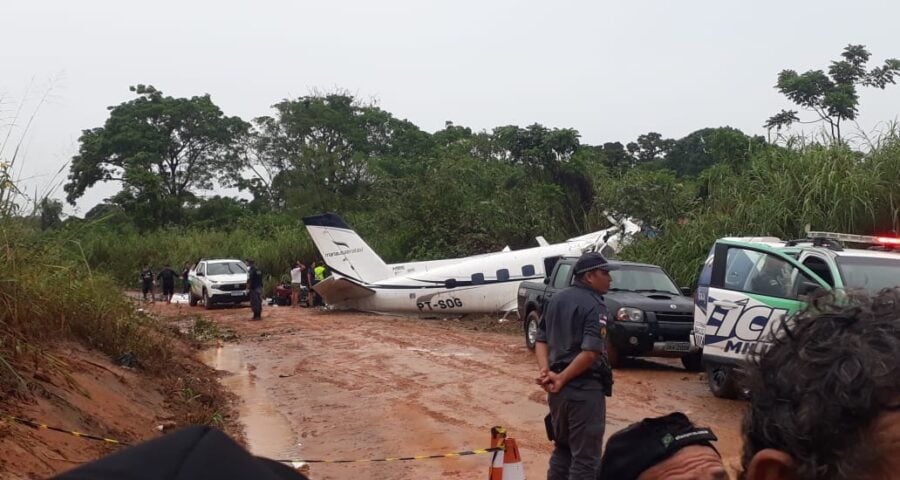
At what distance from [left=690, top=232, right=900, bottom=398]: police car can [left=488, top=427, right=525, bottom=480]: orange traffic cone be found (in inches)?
164

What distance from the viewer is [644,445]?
2053 millimetres

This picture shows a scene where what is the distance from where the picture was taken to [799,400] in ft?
4.69

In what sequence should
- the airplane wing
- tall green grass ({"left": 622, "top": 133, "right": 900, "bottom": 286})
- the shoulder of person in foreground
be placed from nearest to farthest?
the shoulder of person in foreground < tall green grass ({"left": 622, "top": 133, "right": 900, "bottom": 286}) < the airplane wing

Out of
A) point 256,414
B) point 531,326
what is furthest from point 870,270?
point 256,414

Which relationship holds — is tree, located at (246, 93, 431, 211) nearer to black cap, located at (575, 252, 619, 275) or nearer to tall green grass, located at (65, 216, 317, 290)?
tall green grass, located at (65, 216, 317, 290)

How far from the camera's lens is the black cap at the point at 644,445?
203 centimetres

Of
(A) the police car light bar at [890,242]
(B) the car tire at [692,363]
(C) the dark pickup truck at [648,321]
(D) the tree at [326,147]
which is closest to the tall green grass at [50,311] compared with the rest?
(C) the dark pickup truck at [648,321]

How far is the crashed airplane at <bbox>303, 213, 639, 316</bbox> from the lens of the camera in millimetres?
22625

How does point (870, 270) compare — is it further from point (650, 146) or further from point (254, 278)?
point (650, 146)

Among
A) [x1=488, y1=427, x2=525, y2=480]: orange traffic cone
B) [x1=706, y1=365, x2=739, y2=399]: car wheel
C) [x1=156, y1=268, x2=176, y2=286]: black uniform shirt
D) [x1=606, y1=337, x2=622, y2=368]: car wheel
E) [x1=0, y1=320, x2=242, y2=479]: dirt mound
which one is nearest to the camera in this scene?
[x1=488, y1=427, x2=525, y2=480]: orange traffic cone

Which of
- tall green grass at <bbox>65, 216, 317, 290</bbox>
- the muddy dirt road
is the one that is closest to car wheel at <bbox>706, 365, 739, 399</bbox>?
the muddy dirt road

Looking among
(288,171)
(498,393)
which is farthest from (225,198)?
(498,393)

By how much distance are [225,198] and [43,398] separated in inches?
2003

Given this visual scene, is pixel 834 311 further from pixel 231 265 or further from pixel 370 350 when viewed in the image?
pixel 231 265
